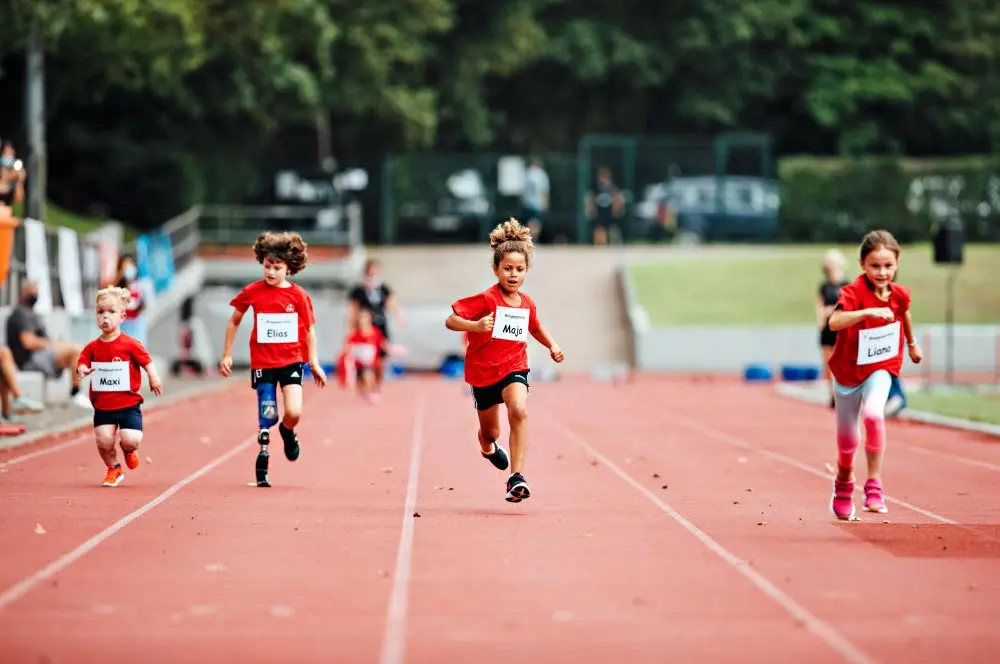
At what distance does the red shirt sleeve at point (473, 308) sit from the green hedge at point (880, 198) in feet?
131

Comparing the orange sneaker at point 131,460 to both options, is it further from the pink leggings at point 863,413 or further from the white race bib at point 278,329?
the pink leggings at point 863,413

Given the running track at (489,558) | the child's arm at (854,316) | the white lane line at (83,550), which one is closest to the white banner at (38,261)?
the running track at (489,558)

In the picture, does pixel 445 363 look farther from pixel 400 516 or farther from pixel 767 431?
pixel 400 516

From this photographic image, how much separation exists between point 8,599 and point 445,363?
28796mm

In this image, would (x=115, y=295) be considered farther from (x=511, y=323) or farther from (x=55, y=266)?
(x=55, y=266)

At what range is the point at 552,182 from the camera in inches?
2076

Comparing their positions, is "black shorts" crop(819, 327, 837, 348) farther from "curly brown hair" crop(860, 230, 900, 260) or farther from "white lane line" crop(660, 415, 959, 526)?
"curly brown hair" crop(860, 230, 900, 260)

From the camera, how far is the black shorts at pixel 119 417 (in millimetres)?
14578

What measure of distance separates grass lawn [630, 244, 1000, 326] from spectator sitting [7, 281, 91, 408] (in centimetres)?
1953

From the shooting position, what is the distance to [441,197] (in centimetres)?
5188

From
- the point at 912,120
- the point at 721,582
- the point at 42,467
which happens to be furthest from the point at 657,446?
the point at 912,120

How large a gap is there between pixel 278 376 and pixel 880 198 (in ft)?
132

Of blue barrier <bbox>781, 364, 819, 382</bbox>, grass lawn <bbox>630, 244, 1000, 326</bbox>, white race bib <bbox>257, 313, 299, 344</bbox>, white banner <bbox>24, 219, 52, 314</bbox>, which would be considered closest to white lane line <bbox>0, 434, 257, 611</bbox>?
white race bib <bbox>257, 313, 299, 344</bbox>

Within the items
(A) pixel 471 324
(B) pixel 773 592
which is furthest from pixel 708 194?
(B) pixel 773 592
